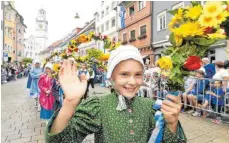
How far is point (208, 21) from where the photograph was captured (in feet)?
4.67

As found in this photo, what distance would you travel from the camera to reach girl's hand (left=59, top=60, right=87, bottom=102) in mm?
1413

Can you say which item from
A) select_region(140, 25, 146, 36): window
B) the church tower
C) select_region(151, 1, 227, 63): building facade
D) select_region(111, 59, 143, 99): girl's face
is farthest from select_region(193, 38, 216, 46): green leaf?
the church tower

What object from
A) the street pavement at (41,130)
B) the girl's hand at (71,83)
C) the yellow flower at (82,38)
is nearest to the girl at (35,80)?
the street pavement at (41,130)

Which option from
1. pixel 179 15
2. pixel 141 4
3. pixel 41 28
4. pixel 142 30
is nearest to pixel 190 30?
pixel 179 15

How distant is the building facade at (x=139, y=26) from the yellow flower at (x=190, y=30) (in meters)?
19.3

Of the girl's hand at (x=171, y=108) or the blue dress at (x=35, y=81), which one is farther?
the blue dress at (x=35, y=81)

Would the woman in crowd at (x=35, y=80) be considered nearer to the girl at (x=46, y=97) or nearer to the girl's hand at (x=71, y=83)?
the girl at (x=46, y=97)

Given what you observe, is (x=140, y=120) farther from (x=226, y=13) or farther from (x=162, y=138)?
(x=226, y=13)

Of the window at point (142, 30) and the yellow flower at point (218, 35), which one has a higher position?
Answer: the window at point (142, 30)

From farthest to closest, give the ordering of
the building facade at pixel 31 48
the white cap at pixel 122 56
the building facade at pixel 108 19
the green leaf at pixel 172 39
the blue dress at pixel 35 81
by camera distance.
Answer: the building facade at pixel 31 48
the building facade at pixel 108 19
the blue dress at pixel 35 81
the white cap at pixel 122 56
the green leaf at pixel 172 39

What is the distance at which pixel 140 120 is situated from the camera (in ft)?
5.71

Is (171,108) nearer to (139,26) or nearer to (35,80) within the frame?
(35,80)

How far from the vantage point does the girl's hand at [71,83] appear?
1.41m

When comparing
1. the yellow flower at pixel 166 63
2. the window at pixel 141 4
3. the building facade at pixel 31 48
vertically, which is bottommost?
the yellow flower at pixel 166 63
